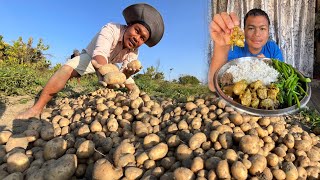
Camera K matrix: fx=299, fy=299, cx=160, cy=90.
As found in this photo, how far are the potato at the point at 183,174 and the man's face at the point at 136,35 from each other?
1.85 metres

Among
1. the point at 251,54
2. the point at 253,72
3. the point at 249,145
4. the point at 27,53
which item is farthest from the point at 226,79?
the point at 27,53

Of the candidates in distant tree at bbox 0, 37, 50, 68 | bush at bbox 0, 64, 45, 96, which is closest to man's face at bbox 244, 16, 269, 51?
bush at bbox 0, 64, 45, 96

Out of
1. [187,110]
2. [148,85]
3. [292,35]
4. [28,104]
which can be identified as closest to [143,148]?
[187,110]

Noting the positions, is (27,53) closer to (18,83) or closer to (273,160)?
(18,83)

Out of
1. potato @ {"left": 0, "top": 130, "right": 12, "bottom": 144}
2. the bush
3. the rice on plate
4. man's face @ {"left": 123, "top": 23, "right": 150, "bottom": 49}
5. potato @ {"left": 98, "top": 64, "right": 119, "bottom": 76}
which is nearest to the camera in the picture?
potato @ {"left": 0, "top": 130, "right": 12, "bottom": 144}

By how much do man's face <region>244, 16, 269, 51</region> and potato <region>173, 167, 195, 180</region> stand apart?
7.82 ft

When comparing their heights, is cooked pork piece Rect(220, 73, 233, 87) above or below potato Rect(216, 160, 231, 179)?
above

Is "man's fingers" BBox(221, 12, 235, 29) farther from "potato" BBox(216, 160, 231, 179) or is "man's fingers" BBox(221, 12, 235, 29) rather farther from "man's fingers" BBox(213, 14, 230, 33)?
"potato" BBox(216, 160, 231, 179)

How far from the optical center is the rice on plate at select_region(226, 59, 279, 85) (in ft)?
9.09

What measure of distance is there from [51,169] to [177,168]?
682 mm

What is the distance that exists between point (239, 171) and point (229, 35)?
6.66 ft

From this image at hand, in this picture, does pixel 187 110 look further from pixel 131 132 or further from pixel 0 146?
pixel 0 146

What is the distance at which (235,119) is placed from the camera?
1.98 m

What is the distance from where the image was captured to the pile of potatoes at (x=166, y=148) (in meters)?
1.54
